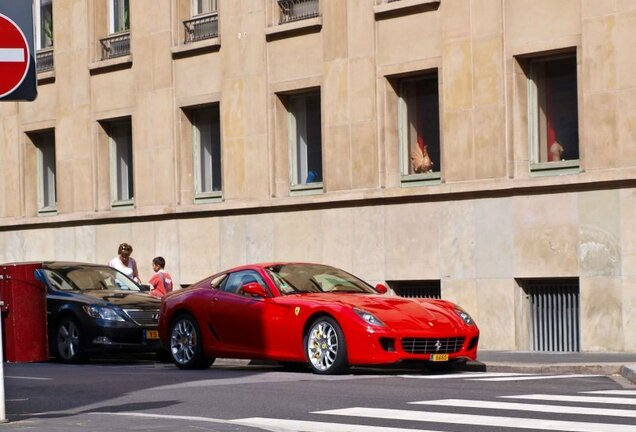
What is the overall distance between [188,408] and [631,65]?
11.6 meters

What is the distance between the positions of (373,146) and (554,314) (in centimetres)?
467

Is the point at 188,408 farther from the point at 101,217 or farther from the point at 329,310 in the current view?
the point at 101,217

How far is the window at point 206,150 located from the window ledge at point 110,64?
7.17 ft

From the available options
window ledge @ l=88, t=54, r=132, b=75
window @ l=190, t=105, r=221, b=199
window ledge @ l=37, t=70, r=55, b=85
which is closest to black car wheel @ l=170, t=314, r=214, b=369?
window @ l=190, t=105, r=221, b=199

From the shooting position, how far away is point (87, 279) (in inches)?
974

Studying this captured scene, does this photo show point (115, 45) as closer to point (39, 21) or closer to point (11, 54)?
point (39, 21)

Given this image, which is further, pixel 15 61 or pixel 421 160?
pixel 421 160

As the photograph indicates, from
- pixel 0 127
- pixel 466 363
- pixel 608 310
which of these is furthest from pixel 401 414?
pixel 0 127

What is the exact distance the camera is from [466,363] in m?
20.2

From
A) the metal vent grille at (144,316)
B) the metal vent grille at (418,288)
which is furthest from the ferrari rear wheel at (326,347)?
the metal vent grille at (418,288)

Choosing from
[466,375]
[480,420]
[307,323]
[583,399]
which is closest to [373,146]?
[307,323]

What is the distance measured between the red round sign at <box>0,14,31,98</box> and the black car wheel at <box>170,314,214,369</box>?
9145 mm

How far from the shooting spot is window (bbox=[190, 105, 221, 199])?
104 feet

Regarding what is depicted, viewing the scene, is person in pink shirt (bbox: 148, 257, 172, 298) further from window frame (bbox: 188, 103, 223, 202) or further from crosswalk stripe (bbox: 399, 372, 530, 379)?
crosswalk stripe (bbox: 399, 372, 530, 379)
